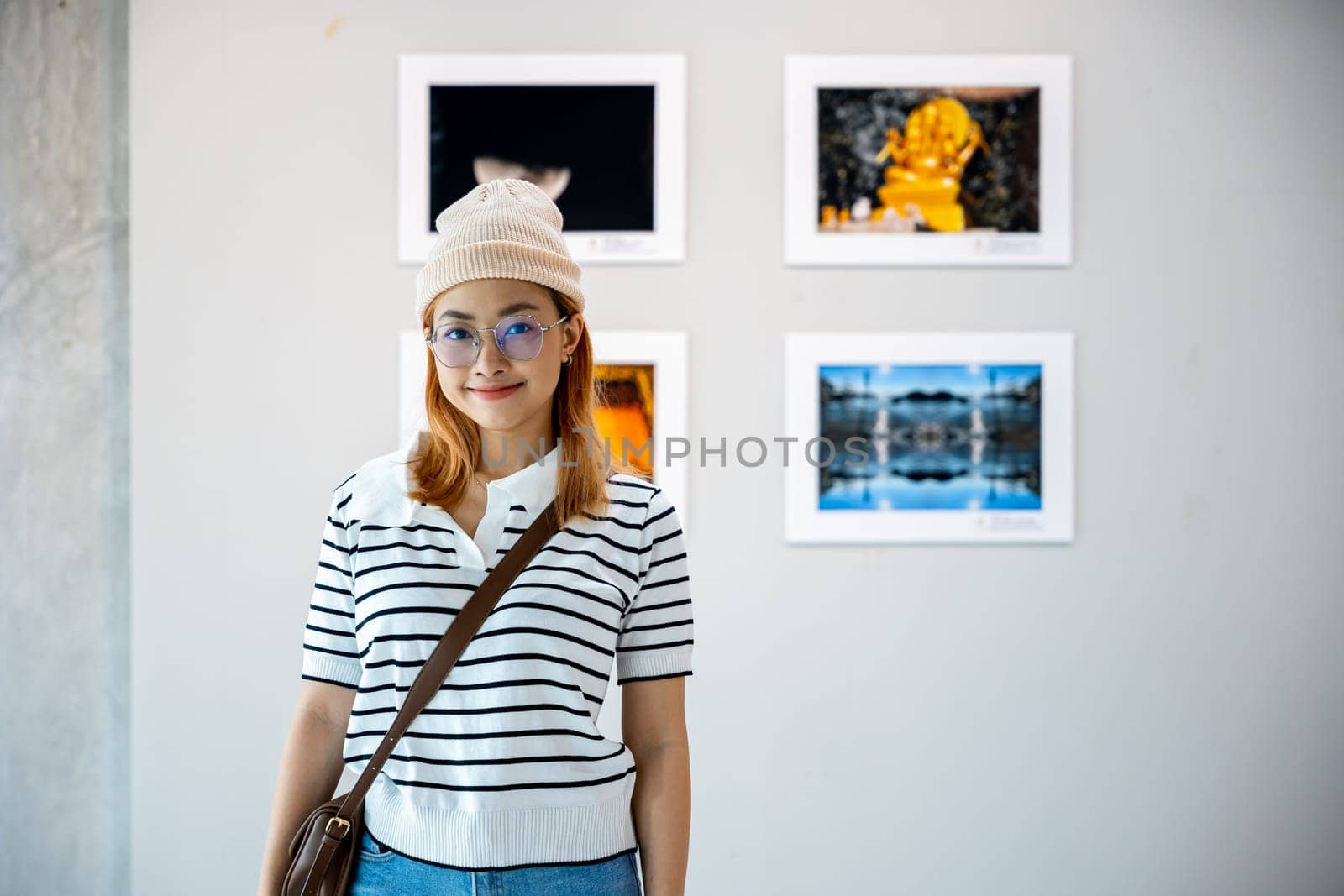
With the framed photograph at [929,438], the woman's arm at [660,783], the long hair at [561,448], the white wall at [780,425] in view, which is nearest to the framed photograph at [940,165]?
the white wall at [780,425]

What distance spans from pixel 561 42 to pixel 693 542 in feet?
4.23

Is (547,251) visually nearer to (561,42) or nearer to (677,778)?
(677,778)

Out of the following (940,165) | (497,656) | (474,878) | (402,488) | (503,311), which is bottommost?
(474,878)

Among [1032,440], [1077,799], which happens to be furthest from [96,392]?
[1077,799]

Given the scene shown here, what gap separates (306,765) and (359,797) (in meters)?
0.10

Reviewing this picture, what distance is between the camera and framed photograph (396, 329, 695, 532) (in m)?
2.46

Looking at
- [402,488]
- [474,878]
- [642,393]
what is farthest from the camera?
[642,393]

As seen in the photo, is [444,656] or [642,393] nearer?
[444,656]

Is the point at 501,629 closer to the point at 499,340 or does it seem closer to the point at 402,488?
the point at 402,488

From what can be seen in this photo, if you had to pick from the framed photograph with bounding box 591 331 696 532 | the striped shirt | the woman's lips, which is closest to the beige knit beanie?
the woman's lips

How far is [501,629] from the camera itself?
1.24 meters

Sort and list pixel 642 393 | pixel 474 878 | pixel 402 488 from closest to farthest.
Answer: pixel 474 878
pixel 402 488
pixel 642 393

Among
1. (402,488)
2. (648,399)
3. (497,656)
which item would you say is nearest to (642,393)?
(648,399)

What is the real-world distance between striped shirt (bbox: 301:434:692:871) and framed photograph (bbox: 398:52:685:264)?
4.06 ft
